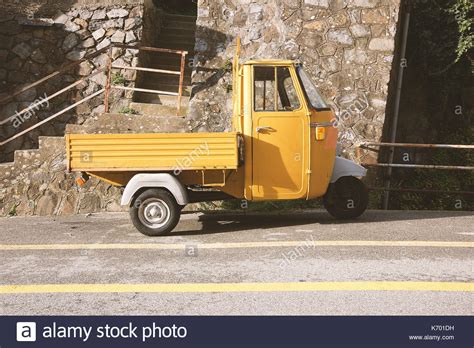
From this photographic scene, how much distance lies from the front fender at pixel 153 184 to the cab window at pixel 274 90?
1.41 metres

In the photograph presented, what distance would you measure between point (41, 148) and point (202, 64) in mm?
3217

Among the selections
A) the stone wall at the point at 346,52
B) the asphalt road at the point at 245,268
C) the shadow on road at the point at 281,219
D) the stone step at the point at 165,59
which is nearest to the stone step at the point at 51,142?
the asphalt road at the point at 245,268

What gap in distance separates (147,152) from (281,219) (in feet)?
8.05

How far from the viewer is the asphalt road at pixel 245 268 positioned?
14.7 feet

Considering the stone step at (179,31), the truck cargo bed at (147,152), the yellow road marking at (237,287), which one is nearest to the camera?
the yellow road marking at (237,287)

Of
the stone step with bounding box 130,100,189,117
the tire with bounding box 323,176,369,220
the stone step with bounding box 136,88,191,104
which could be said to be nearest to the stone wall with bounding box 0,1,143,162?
the stone step with bounding box 136,88,191,104

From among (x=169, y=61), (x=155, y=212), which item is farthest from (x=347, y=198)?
(x=169, y=61)

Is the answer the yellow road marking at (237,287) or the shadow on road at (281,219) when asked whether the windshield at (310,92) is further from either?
the yellow road marking at (237,287)

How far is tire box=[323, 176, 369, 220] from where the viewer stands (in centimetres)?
783

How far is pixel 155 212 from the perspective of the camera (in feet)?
23.1

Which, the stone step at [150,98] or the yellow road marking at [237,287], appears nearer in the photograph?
the yellow road marking at [237,287]

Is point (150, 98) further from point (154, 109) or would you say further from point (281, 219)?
point (281, 219)

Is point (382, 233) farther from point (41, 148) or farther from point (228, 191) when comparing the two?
point (41, 148)

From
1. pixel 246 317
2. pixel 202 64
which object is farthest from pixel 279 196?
pixel 202 64
